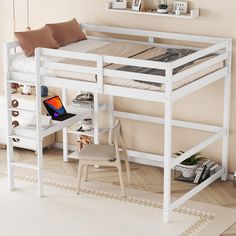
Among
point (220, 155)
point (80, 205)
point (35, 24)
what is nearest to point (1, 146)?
point (35, 24)

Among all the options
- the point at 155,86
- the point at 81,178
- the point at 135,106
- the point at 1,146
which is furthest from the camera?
the point at 1,146

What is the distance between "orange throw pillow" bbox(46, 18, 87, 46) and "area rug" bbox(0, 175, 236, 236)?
1165 mm

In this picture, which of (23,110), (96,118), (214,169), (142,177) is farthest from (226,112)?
(23,110)

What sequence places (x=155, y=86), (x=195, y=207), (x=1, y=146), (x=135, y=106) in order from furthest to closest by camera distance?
(x=1, y=146) → (x=135, y=106) → (x=195, y=207) → (x=155, y=86)

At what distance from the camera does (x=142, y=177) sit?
588cm

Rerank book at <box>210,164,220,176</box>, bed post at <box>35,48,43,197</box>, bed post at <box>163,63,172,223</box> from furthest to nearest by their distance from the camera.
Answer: book at <box>210,164,220,176</box>, bed post at <box>35,48,43,197</box>, bed post at <box>163,63,172,223</box>

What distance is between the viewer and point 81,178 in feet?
18.8

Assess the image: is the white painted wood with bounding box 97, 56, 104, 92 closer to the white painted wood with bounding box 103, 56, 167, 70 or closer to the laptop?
the white painted wood with bounding box 103, 56, 167, 70

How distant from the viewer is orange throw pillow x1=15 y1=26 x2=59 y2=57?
5480mm

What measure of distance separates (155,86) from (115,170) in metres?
1.38

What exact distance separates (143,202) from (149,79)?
1.05 m

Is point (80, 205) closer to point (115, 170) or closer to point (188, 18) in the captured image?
point (115, 170)

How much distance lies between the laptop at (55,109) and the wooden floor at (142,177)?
1.85ft

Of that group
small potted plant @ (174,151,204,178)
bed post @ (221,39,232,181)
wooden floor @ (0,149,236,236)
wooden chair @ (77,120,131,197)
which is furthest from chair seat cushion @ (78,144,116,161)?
bed post @ (221,39,232,181)
